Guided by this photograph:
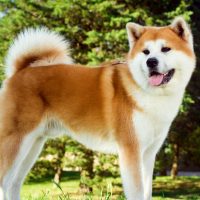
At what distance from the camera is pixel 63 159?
1227 centimetres

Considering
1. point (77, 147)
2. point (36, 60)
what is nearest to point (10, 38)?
point (77, 147)

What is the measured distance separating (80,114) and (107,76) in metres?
0.42

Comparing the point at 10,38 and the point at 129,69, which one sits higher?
the point at 10,38

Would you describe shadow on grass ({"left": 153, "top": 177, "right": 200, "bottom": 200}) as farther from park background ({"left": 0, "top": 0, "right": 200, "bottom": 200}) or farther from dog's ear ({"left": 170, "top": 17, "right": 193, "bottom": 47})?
dog's ear ({"left": 170, "top": 17, "right": 193, "bottom": 47})

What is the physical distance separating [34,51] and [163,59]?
134 cm

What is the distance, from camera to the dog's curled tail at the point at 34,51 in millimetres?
4383

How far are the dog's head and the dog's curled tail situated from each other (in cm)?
86

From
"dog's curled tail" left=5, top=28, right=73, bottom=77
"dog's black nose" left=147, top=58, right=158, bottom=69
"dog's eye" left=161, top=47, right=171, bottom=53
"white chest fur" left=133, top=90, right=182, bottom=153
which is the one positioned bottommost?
"white chest fur" left=133, top=90, right=182, bottom=153

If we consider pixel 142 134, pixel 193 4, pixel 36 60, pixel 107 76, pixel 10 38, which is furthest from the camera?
pixel 193 4

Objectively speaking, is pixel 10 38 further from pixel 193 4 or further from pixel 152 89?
pixel 152 89

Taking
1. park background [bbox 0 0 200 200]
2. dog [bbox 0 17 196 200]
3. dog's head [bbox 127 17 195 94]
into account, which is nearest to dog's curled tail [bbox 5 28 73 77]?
dog [bbox 0 17 196 200]

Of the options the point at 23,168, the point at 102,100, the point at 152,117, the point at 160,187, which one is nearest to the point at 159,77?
the point at 152,117

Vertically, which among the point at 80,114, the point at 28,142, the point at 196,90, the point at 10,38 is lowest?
the point at 28,142

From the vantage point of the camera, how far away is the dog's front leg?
146 inches
